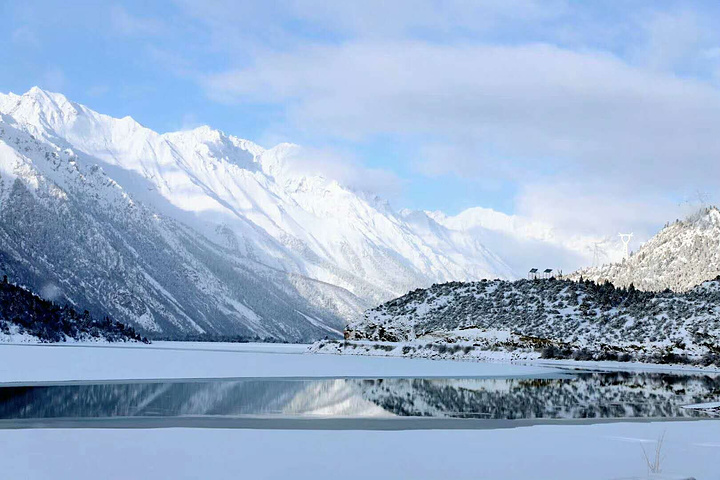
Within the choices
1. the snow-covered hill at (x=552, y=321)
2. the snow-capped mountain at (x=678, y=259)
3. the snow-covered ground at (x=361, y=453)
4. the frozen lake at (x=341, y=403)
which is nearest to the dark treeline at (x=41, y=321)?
the snow-covered hill at (x=552, y=321)

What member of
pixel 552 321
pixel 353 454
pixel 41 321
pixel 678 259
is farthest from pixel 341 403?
pixel 678 259

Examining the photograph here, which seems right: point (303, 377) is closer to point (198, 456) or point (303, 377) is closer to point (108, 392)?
point (108, 392)

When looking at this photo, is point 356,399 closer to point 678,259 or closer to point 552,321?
point 552,321

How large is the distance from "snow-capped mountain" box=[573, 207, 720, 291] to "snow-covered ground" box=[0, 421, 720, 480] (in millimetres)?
153333

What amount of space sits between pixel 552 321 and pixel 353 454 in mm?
87503

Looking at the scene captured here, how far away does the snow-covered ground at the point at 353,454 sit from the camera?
15.5m

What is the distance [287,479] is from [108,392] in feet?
68.6

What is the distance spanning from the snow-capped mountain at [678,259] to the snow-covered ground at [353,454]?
153333mm

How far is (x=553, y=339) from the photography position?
94938 millimetres

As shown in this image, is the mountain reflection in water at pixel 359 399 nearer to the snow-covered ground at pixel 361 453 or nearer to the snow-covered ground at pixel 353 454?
the snow-covered ground at pixel 361 453

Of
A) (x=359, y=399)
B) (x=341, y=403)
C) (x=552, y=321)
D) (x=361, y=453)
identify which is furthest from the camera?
(x=552, y=321)

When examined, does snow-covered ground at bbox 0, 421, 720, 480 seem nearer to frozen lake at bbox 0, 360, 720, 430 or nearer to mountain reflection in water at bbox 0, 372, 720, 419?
frozen lake at bbox 0, 360, 720, 430

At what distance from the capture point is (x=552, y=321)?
102 meters

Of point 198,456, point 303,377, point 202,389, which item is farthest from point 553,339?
point 198,456
